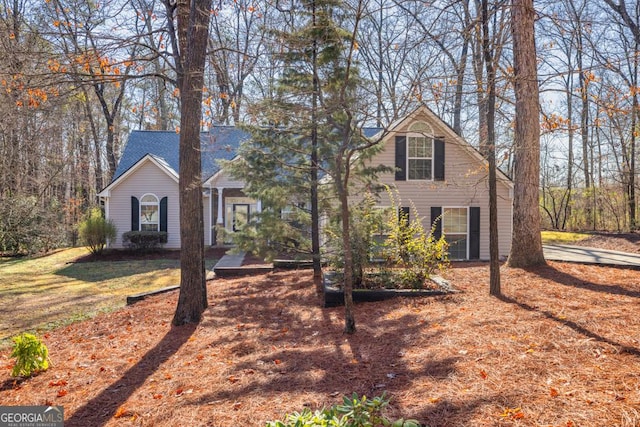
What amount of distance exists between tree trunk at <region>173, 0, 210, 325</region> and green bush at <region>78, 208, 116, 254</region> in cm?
1126

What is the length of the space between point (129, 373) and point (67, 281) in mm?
8530

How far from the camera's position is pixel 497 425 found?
7.80 feet

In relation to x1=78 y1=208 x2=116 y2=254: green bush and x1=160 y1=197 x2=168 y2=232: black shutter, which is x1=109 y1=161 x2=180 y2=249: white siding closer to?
x1=160 y1=197 x2=168 y2=232: black shutter

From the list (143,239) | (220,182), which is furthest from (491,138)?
(143,239)

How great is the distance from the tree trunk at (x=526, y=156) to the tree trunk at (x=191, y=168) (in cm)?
563

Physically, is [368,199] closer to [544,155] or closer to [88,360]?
[88,360]

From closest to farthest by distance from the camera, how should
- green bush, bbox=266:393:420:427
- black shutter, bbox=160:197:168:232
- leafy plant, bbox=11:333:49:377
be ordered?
1. green bush, bbox=266:393:420:427
2. leafy plant, bbox=11:333:49:377
3. black shutter, bbox=160:197:168:232

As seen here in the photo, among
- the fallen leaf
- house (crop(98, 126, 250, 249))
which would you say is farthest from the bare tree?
house (crop(98, 126, 250, 249))

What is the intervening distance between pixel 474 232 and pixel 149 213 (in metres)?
12.4

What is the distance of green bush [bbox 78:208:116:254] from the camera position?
15250 mm

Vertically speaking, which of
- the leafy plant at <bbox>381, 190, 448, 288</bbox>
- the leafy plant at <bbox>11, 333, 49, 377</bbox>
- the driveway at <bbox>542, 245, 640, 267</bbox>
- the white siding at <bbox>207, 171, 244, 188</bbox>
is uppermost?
the white siding at <bbox>207, 171, 244, 188</bbox>

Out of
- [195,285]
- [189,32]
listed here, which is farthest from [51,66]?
[195,285]

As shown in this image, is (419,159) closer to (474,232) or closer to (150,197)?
(474,232)

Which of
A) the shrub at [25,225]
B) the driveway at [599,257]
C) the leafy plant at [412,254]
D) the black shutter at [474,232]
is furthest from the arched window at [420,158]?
the shrub at [25,225]
